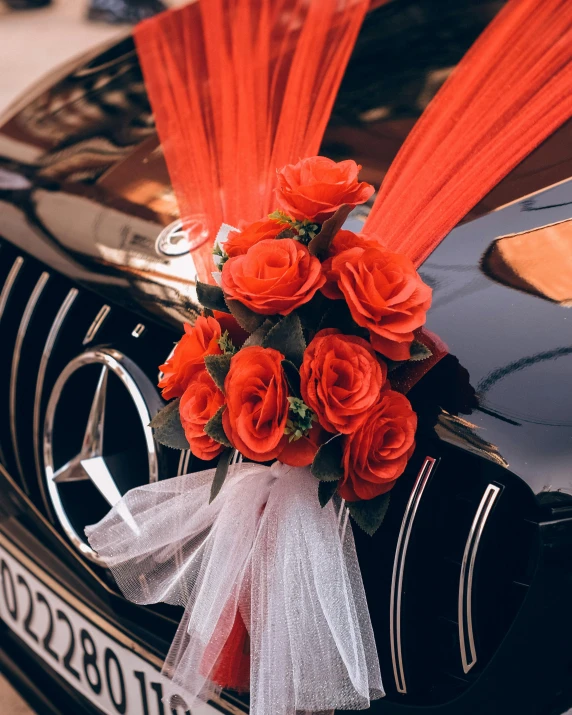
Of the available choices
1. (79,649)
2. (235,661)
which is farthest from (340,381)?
(79,649)

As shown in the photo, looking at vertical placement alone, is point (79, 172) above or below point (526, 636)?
above

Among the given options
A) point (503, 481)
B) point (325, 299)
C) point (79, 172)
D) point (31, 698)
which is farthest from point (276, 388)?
point (31, 698)

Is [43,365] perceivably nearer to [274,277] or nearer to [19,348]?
[19,348]

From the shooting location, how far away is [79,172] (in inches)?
64.4

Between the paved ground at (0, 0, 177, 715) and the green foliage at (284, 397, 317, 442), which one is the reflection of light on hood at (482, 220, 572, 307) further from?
the paved ground at (0, 0, 177, 715)

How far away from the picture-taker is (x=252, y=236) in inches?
40.4

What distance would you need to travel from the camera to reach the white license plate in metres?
1.39

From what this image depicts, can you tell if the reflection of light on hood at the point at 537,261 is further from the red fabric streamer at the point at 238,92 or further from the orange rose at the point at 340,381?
the red fabric streamer at the point at 238,92

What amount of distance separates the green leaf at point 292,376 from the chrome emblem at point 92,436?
445mm

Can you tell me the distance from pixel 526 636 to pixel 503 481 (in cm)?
18

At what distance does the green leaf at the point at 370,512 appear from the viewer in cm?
95

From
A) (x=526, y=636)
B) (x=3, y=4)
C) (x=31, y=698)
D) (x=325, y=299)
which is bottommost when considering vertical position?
(x=31, y=698)

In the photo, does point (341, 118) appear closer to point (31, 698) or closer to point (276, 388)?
point (276, 388)

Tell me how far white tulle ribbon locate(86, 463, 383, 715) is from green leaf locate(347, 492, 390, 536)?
0.06 metres
